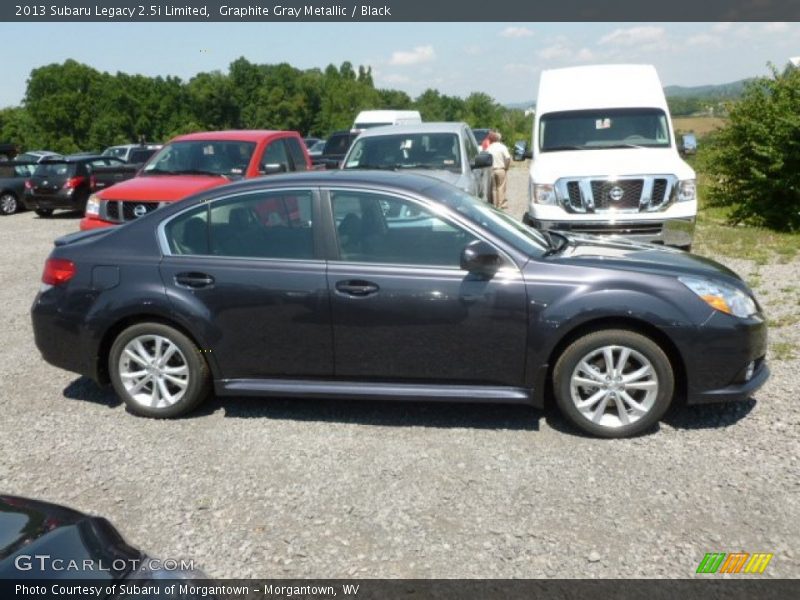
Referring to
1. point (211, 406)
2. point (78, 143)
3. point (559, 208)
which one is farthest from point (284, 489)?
point (78, 143)

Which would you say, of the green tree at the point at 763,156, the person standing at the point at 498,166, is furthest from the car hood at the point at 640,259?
the person standing at the point at 498,166

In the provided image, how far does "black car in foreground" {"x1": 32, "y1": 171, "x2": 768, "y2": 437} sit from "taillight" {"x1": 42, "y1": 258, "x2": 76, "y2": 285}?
0.01m

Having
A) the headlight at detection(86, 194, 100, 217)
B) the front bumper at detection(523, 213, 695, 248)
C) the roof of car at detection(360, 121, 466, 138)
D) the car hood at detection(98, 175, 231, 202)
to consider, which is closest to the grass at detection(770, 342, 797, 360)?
the front bumper at detection(523, 213, 695, 248)

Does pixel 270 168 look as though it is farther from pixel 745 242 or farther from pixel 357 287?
pixel 745 242

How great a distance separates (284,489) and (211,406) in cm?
152

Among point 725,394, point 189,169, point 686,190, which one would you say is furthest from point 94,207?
point 725,394

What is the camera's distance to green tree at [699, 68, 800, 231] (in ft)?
42.6

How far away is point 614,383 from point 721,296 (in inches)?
33.3

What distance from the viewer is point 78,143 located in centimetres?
8500

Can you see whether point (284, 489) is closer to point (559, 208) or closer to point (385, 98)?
point (559, 208)

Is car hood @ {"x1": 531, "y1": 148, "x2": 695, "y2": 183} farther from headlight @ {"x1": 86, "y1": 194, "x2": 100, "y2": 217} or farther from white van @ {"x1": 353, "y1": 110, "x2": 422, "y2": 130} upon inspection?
white van @ {"x1": 353, "y1": 110, "x2": 422, "y2": 130}

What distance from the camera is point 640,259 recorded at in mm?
4957

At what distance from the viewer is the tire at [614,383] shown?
4641mm

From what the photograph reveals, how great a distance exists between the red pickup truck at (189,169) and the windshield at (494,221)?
16.5 ft
